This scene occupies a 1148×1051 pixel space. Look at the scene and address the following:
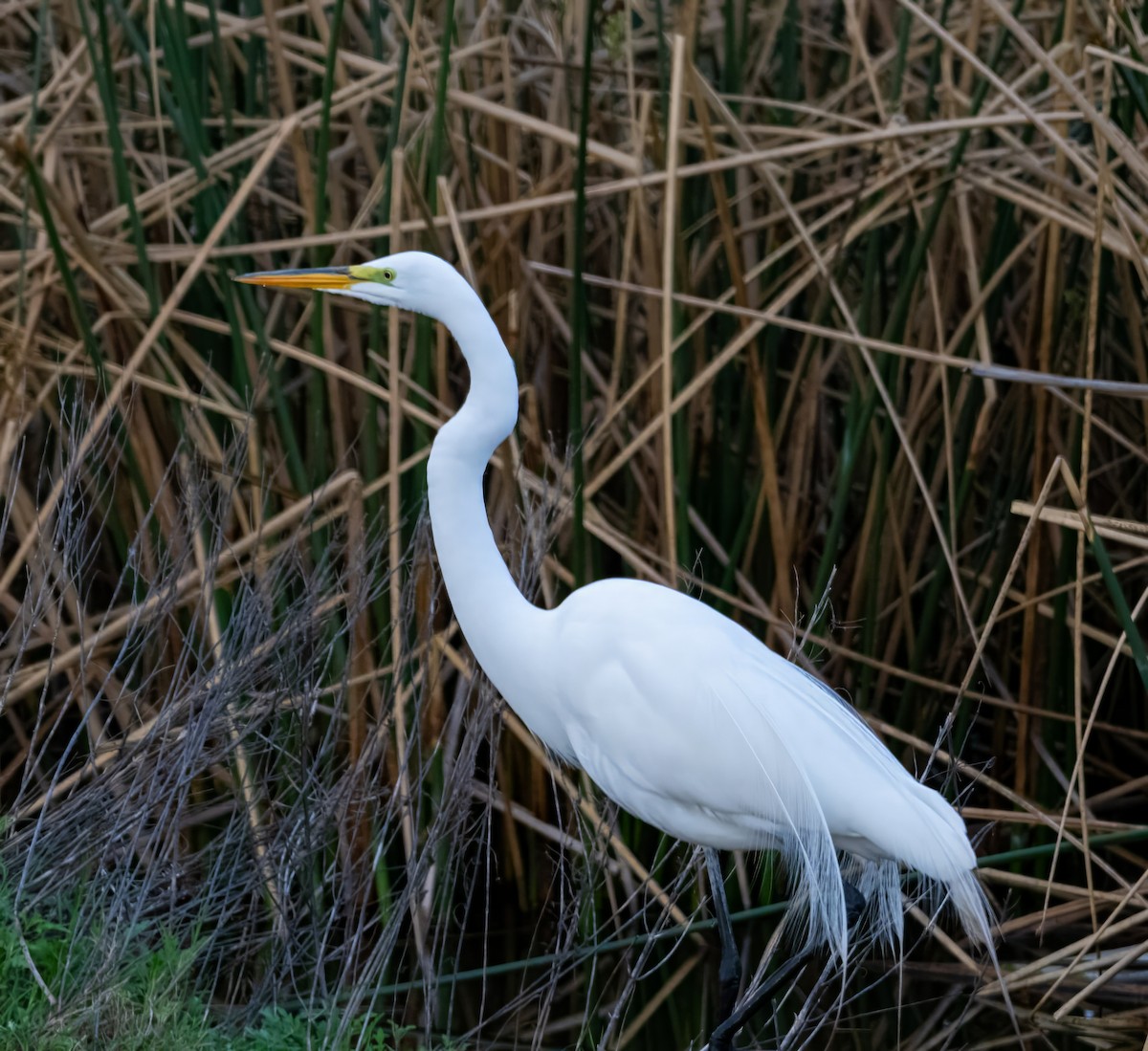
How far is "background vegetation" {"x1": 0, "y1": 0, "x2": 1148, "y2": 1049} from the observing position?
2.50m

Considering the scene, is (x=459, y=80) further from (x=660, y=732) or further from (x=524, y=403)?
(x=660, y=732)

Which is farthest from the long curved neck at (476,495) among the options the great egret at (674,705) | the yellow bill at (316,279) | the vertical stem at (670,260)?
the vertical stem at (670,260)

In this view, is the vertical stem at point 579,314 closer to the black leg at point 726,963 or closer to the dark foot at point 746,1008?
the black leg at point 726,963

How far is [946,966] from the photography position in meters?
2.93

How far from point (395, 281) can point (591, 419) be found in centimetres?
121

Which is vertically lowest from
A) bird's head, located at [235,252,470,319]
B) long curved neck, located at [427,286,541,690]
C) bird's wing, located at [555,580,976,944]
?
bird's wing, located at [555,580,976,944]

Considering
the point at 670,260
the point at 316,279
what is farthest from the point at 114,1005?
the point at 670,260

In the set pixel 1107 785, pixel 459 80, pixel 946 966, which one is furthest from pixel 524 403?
pixel 1107 785

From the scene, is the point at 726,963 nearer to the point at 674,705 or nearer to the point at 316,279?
the point at 674,705

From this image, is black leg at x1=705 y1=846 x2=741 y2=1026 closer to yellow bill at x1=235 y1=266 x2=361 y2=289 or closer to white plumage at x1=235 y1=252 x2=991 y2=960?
white plumage at x1=235 y1=252 x2=991 y2=960

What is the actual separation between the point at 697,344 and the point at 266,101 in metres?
1.05

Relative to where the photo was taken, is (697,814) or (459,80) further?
(459,80)

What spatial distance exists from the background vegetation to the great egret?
240 millimetres

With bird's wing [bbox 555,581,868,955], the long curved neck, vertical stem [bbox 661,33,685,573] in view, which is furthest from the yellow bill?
vertical stem [bbox 661,33,685,573]
